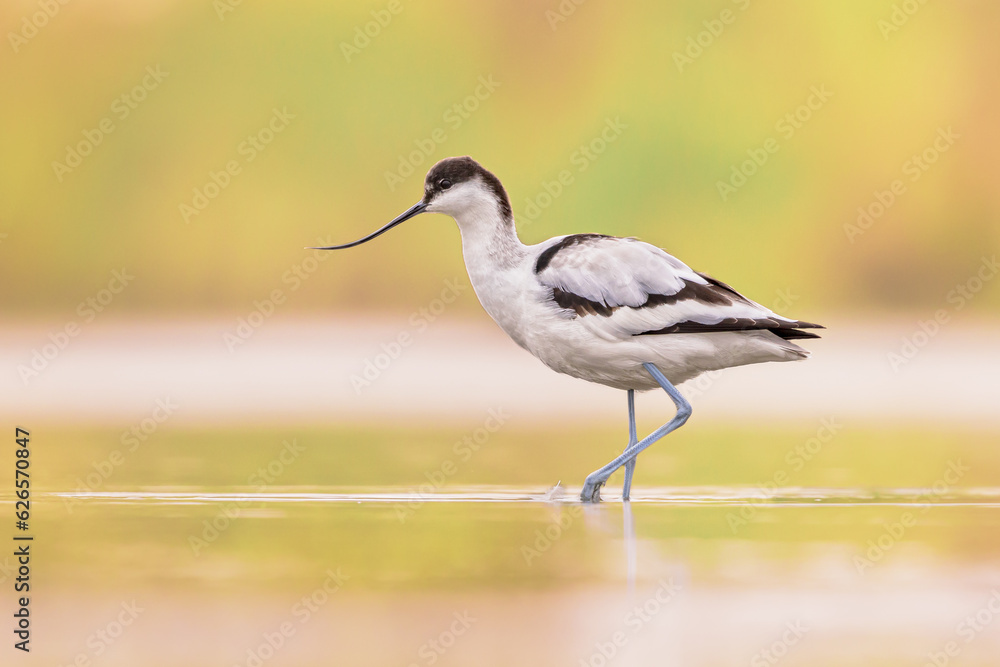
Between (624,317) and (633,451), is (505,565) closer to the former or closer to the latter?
(633,451)

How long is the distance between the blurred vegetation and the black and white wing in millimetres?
16790

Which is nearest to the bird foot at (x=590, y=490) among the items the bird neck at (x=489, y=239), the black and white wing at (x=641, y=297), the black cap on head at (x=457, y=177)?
the black and white wing at (x=641, y=297)

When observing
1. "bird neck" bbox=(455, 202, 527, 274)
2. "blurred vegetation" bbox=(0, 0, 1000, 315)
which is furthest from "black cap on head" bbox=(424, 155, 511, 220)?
"blurred vegetation" bbox=(0, 0, 1000, 315)

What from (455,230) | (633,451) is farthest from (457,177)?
(455,230)

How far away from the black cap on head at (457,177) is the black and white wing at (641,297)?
1.74ft

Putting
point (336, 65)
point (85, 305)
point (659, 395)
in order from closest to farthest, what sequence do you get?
1. point (659, 395)
2. point (85, 305)
3. point (336, 65)

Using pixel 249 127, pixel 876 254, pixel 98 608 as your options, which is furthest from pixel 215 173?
pixel 98 608

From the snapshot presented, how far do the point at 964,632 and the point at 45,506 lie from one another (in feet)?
13.9

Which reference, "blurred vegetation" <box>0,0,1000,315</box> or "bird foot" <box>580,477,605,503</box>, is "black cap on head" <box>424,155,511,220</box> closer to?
"bird foot" <box>580,477,605,503</box>

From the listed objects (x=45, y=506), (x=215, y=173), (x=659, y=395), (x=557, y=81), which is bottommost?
(x=45, y=506)

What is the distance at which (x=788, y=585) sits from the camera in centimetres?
559

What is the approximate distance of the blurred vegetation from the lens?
25.2 metres

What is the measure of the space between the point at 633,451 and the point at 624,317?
659mm

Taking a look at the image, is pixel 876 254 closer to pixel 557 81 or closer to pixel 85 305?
pixel 557 81
